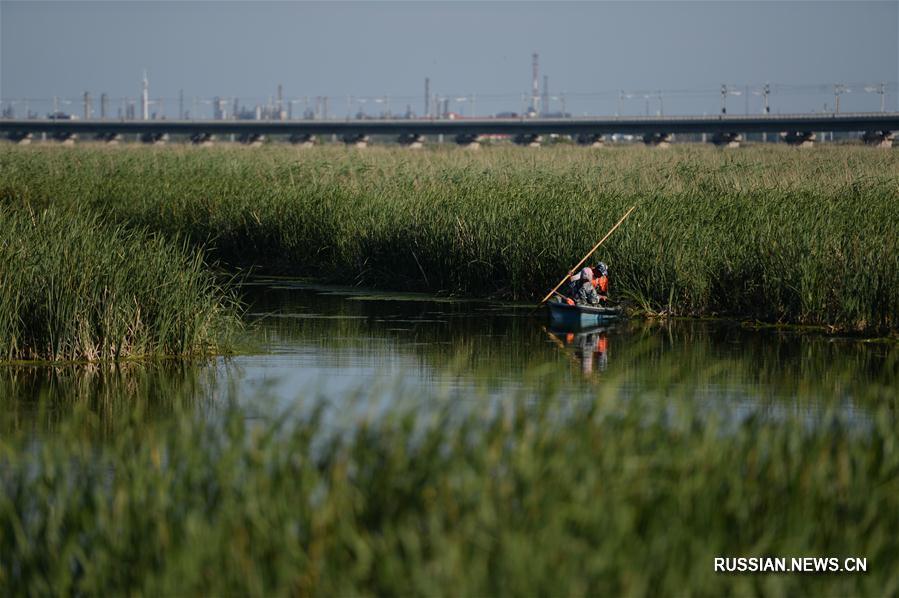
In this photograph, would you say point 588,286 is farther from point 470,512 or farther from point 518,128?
point 518,128

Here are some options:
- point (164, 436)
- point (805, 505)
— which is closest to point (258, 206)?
point (164, 436)

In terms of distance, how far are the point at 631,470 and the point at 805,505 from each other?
910mm

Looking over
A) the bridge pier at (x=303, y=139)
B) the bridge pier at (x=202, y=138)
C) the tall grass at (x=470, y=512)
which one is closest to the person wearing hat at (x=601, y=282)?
the tall grass at (x=470, y=512)

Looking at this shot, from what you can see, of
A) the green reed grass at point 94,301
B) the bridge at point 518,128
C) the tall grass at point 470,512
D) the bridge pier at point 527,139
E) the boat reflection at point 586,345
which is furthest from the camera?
the bridge pier at point 527,139

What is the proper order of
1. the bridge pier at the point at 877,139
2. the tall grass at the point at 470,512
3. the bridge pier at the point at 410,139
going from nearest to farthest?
the tall grass at the point at 470,512, the bridge pier at the point at 877,139, the bridge pier at the point at 410,139

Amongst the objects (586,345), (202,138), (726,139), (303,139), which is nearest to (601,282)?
(586,345)

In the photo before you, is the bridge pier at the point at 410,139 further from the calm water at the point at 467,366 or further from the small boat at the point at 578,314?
the small boat at the point at 578,314

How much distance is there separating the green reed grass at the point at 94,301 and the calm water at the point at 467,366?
1.26ft

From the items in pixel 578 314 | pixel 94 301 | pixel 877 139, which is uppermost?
pixel 877 139

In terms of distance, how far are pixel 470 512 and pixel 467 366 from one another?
9.31m

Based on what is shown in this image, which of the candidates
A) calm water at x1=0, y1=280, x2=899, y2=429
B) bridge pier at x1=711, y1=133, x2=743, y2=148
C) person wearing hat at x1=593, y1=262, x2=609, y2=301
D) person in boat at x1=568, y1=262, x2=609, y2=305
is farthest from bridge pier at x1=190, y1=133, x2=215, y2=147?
person in boat at x1=568, y1=262, x2=609, y2=305

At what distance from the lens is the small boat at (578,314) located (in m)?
18.8

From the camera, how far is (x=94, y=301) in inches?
588

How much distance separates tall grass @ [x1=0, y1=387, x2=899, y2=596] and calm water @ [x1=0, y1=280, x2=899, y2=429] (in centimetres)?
350
